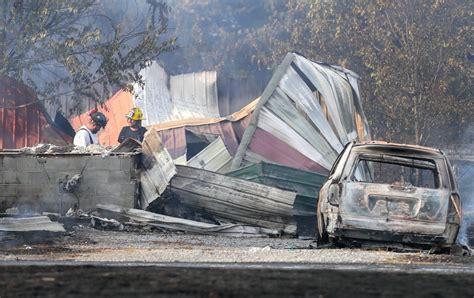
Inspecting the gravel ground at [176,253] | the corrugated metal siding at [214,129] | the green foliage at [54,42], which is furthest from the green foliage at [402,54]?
the gravel ground at [176,253]

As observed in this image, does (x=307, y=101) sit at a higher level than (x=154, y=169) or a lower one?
higher

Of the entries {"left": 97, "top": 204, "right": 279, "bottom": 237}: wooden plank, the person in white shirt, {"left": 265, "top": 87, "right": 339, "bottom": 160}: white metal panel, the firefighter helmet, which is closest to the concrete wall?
{"left": 97, "top": 204, "right": 279, "bottom": 237}: wooden plank

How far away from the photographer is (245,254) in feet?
33.9

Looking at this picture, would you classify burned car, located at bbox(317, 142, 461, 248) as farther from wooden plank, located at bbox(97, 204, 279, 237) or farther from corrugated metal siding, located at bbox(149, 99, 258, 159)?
corrugated metal siding, located at bbox(149, 99, 258, 159)

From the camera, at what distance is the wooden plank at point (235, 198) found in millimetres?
15477

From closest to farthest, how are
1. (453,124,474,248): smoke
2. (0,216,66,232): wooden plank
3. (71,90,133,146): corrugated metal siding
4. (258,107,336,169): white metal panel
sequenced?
(0,216,66,232): wooden plank
(258,107,336,169): white metal panel
(71,90,133,146): corrugated metal siding
(453,124,474,248): smoke

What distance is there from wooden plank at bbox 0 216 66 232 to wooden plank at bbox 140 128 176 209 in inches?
97.3

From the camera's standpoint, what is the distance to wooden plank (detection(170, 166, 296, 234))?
50.8 ft

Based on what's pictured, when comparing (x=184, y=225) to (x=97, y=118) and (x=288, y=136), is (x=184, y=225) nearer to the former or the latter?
(x=97, y=118)

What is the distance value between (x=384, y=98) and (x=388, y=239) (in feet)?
50.7

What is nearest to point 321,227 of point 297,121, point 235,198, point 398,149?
point 398,149

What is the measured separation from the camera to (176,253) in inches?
409

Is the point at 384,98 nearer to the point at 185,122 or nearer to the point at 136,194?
the point at 185,122

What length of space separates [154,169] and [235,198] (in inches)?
53.4
